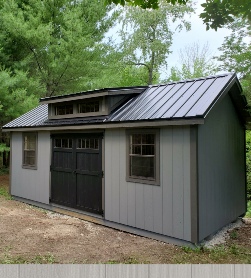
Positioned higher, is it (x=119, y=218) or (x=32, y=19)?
(x=32, y=19)

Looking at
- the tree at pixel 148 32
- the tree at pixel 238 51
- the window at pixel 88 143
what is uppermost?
the tree at pixel 148 32

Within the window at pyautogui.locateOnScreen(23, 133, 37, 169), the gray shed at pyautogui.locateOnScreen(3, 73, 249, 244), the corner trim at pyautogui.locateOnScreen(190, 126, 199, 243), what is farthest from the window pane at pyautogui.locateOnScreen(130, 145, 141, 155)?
the window at pyautogui.locateOnScreen(23, 133, 37, 169)

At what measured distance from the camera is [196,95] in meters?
5.46

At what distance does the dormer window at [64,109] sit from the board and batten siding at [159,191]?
1638mm

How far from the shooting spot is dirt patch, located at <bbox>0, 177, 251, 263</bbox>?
14.3ft

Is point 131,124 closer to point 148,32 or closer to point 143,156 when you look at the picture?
point 143,156

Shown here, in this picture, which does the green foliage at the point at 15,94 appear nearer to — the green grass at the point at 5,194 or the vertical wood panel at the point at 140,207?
the green grass at the point at 5,194

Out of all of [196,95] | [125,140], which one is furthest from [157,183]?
[196,95]
